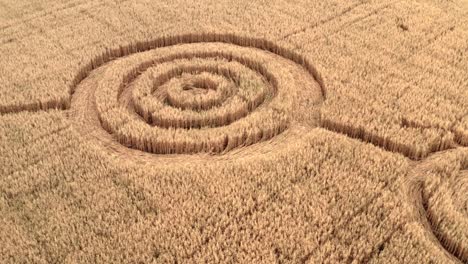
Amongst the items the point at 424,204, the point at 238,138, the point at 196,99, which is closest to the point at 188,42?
the point at 196,99

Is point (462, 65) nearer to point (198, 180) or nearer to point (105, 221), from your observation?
point (198, 180)

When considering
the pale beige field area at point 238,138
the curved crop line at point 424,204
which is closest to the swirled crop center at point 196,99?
the pale beige field area at point 238,138

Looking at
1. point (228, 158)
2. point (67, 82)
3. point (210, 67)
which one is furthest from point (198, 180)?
point (67, 82)

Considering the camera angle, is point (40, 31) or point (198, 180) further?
point (40, 31)

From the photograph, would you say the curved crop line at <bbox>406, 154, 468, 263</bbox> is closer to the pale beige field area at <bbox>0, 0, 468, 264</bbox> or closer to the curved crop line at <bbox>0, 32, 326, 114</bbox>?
the pale beige field area at <bbox>0, 0, 468, 264</bbox>

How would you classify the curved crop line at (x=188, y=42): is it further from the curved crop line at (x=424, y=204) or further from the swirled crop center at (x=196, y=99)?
the curved crop line at (x=424, y=204)
